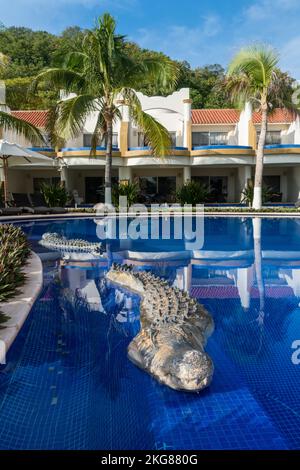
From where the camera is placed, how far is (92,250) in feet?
34.6

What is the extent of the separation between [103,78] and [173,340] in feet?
54.5

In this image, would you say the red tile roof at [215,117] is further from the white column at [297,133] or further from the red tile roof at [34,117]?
the red tile roof at [34,117]

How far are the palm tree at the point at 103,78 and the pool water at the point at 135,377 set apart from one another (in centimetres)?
1124

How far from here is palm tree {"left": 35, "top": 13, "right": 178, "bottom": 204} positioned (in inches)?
659

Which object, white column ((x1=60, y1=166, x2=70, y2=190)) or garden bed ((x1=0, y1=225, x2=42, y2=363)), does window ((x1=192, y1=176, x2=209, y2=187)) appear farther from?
garden bed ((x1=0, y1=225, x2=42, y2=363))

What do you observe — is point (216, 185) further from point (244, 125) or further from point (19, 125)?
point (19, 125)

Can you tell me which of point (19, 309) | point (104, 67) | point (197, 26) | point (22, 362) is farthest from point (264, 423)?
point (197, 26)

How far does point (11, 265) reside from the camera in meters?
6.44

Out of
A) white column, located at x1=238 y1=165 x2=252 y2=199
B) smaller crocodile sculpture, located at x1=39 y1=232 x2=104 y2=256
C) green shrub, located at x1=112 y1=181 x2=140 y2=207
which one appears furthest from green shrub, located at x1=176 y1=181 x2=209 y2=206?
smaller crocodile sculpture, located at x1=39 y1=232 x2=104 y2=256

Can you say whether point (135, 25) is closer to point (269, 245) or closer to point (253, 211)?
point (253, 211)

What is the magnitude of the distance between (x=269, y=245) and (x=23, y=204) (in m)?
18.1

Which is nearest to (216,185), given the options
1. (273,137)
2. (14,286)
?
(273,137)

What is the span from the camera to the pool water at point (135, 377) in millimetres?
2975

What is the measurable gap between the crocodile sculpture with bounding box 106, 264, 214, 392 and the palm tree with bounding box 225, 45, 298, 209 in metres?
17.7
